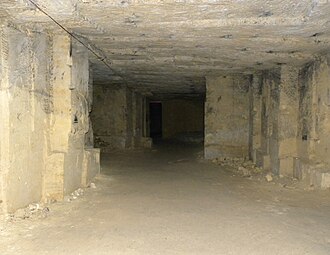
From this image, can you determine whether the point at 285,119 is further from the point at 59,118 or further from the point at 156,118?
the point at 156,118

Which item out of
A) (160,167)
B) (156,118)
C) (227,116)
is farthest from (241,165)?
(156,118)

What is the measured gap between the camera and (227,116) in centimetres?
916

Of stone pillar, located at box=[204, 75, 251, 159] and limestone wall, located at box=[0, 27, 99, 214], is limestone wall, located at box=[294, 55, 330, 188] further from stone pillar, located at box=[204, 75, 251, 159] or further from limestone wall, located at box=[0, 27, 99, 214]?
limestone wall, located at box=[0, 27, 99, 214]

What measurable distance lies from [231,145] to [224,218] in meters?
5.34

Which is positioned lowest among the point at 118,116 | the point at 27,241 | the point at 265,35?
the point at 27,241

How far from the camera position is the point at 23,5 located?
3525 mm

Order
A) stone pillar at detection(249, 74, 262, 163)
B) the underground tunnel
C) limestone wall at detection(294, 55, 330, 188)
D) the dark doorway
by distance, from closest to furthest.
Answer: the underground tunnel → limestone wall at detection(294, 55, 330, 188) → stone pillar at detection(249, 74, 262, 163) → the dark doorway

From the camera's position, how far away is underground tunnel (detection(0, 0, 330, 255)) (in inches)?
135

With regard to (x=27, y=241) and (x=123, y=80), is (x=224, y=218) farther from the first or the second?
(x=123, y=80)

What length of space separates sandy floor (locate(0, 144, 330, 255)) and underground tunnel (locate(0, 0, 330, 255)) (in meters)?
0.02

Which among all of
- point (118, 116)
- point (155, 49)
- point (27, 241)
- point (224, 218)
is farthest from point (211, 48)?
point (118, 116)

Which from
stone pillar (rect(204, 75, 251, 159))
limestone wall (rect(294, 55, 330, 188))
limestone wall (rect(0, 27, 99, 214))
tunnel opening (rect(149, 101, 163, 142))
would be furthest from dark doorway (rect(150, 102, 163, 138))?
limestone wall (rect(0, 27, 99, 214))

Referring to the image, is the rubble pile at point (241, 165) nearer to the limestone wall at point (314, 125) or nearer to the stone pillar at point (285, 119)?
the stone pillar at point (285, 119)

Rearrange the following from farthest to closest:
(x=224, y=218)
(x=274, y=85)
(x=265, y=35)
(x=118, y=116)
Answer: (x=118, y=116) < (x=274, y=85) < (x=265, y=35) < (x=224, y=218)
